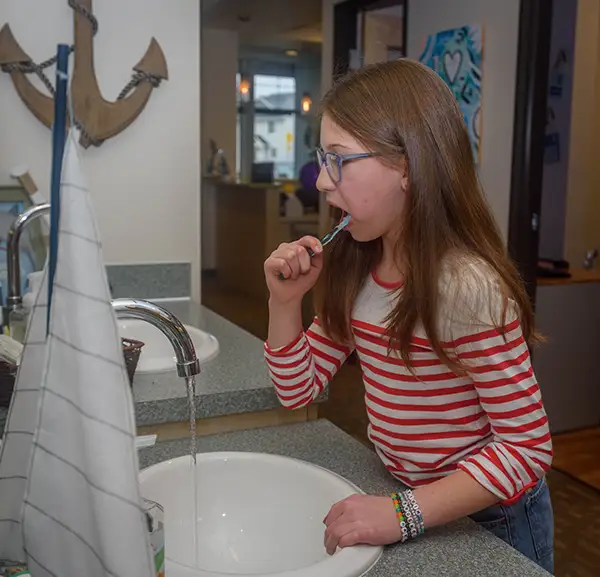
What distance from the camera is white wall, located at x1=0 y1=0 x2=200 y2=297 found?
178 centimetres

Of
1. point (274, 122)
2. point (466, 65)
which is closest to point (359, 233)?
point (466, 65)

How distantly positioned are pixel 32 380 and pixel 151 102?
4.85ft

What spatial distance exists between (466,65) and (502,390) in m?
2.73

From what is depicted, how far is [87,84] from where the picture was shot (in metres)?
1.81

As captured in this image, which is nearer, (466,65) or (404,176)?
(404,176)

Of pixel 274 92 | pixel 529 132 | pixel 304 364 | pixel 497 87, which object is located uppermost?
pixel 274 92

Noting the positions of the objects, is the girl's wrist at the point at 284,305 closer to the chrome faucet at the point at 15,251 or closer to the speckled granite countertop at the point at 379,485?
the speckled granite countertop at the point at 379,485

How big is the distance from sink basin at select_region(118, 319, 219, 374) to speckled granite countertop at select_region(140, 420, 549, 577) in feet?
0.80

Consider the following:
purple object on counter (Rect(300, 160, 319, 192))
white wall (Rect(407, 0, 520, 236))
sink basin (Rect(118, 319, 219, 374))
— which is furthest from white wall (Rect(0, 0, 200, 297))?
purple object on counter (Rect(300, 160, 319, 192))

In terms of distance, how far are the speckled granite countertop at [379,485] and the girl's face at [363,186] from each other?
37 centimetres

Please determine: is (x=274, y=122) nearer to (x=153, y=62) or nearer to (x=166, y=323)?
(x=153, y=62)

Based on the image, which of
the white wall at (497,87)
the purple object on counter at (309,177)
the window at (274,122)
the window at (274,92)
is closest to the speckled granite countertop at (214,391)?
the white wall at (497,87)

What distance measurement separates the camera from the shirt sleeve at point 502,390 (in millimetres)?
826

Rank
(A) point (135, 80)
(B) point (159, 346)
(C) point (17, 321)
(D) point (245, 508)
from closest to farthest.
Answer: (D) point (245, 508), (C) point (17, 321), (B) point (159, 346), (A) point (135, 80)
